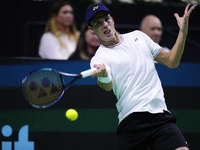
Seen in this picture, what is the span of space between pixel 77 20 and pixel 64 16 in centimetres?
117

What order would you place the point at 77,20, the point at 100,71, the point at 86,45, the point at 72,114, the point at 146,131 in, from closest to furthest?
the point at 100,71 → the point at 146,131 → the point at 72,114 → the point at 86,45 → the point at 77,20

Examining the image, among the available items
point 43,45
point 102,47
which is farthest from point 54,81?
point 43,45

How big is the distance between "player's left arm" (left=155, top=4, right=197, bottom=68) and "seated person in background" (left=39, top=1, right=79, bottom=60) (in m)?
1.77

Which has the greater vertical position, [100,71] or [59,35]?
[59,35]

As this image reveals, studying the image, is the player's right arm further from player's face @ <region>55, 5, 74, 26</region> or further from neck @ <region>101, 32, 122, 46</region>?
player's face @ <region>55, 5, 74, 26</region>

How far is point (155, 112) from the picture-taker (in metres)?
2.66

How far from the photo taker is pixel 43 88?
2727 mm

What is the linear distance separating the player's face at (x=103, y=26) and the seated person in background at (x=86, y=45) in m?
1.22

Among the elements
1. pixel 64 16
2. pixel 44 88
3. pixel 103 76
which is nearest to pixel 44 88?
pixel 44 88

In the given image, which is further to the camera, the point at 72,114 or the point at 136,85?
the point at 72,114

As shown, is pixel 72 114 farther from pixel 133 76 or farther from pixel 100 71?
pixel 100 71

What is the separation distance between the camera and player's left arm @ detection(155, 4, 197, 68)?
2.62 meters

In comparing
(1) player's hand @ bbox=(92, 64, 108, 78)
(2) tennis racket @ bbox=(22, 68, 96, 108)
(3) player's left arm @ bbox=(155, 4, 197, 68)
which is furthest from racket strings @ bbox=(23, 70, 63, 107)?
(3) player's left arm @ bbox=(155, 4, 197, 68)

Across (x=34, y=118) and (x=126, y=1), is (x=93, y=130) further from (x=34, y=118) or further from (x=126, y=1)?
(x=126, y=1)
